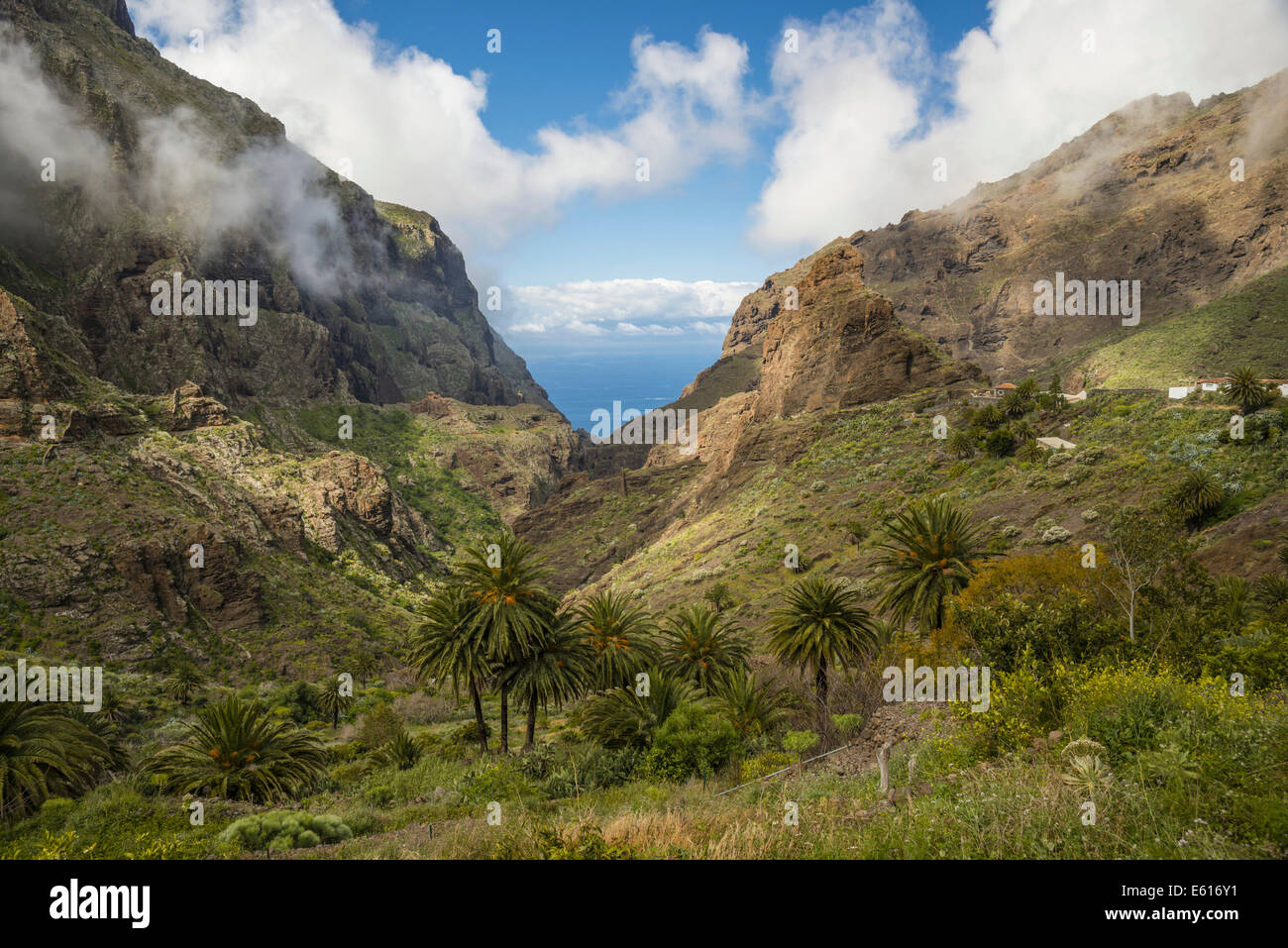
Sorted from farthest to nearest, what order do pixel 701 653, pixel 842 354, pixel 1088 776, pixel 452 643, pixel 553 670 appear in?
pixel 842 354 → pixel 701 653 → pixel 452 643 → pixel 553 670 → pixel 1088 776

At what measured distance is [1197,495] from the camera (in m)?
29.9

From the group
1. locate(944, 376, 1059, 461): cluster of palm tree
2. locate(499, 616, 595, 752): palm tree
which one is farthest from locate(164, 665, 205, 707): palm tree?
locate(944, 376, 1059, 461): cluster of palm tree

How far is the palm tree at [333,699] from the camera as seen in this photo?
1773 inches

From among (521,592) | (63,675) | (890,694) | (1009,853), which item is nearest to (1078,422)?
(890,694)

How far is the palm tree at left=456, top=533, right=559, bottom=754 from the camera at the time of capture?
23.6m

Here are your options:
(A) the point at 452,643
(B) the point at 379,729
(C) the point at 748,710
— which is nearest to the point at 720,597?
(B) the point at 379,729

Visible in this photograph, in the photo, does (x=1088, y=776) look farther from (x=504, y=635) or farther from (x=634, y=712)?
(x=504, y=635)

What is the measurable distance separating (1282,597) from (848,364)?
6947cm

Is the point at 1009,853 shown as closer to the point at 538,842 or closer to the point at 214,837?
the point at 538,842

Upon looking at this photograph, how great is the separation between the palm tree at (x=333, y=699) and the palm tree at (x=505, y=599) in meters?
27.7

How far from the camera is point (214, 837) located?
13.2m

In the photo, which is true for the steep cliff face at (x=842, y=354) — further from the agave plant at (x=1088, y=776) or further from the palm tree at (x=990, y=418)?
the agave plant at (x=1088, y=776)

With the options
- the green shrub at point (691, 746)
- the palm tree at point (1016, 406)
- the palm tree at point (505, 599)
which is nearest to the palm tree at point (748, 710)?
the green shrub at point (691, 746)

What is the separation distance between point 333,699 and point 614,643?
2895cm
